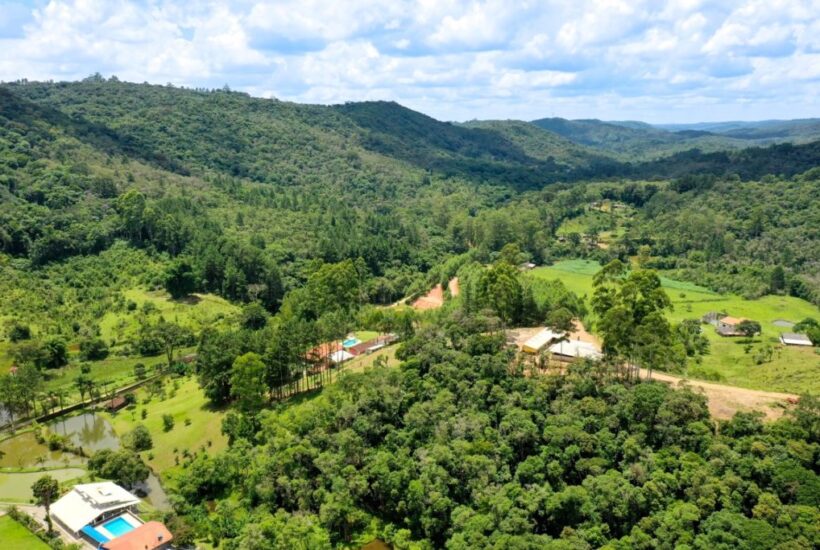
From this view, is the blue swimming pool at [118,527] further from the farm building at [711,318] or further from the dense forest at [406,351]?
the farm building at [711,318]

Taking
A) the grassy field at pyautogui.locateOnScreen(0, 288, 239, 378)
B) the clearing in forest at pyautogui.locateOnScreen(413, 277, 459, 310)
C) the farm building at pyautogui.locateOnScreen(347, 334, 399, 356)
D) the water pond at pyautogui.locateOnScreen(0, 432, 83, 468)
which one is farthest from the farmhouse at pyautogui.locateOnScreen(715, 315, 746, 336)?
the water pond at pyautogui.locateOnScreen(0, 432, 83, 468)

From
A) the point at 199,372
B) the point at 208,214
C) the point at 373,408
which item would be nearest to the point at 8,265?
the point at 208,214

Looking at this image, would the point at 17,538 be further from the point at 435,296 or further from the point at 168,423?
the point at 435,296

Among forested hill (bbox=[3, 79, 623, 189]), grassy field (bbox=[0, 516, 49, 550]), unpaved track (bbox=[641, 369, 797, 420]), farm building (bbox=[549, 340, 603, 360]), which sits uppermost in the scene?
forested hill (bbox=[3, 79, 623, 189])

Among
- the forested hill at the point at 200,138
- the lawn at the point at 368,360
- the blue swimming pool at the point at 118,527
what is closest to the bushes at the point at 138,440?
the blue swimming pool at the point at 118,527

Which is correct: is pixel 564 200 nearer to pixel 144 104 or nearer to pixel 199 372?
pixel 199 372

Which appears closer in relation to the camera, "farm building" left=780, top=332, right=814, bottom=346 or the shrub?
the shrub

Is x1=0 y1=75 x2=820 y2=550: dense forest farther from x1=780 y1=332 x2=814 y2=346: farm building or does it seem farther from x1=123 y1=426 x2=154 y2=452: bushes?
x1=780 y1=332 x2=814 y2=346: farm building

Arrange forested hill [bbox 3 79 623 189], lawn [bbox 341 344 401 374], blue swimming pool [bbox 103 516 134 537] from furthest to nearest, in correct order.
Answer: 1. forested hill [bbox 3 79 623 189]
2. lawn [bbox 341 344 401 374]
3. blue swimming pool [bbox 103 516 134 537]
